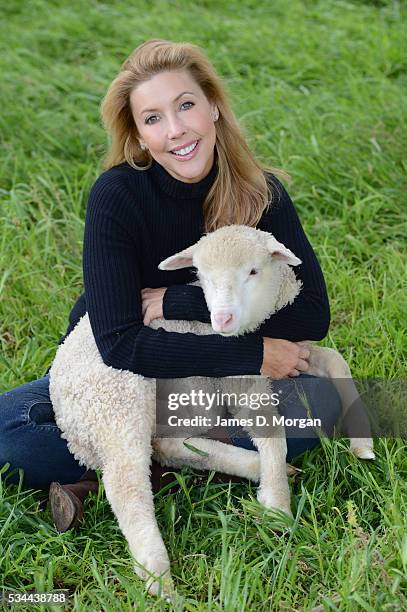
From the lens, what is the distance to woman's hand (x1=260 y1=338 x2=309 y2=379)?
117 inches

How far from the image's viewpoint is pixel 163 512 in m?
2.98

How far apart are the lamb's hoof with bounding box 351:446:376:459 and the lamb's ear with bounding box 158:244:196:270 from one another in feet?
2.92

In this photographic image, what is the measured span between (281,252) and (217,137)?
66 cm

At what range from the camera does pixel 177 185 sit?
3.12 metres

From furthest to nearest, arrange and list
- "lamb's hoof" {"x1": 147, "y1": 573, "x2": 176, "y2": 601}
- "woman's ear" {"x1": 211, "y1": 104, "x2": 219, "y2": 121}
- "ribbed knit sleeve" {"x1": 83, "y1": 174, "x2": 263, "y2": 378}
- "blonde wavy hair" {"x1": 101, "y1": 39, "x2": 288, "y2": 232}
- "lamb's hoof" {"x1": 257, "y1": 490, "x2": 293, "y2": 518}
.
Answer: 1. "woman's ear" {"x1": 211, "y1": 104, "x2": 219, "y2": 121}
2. "blonde wavy hair" {"x1": 101, "y1": 39, "x2": 288, "y2": 232}
3. "ribbed knit sleeve" {"x1": 83, "y1": 174, "x2": 263, "y2": 378}
4. "lamb's hoof" {"x1": 257, "y1": 490, "x2": 293, "y2": 518}
5. "lamb's hoof" {"x1": 147, "y1": 573, "x2": 176, "y2": 601}

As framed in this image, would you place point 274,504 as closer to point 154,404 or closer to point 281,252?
point 154,404

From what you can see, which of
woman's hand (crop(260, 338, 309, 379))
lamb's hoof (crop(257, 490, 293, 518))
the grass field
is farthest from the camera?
woman's hand (crop(260, 338, 309, 379))

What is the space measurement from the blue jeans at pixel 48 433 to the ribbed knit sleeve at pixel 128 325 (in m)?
0.25

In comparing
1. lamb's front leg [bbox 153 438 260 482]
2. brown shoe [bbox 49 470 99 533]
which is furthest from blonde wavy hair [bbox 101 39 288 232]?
brown shoe [bbox 49 470 99 533]

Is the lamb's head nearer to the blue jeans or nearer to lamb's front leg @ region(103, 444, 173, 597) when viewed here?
the blue jeans

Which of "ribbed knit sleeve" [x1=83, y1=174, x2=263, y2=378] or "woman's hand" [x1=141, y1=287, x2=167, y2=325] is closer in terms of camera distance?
"ribbed knit sleeve" [x1=83, y1=174, x2=263, y2=378]

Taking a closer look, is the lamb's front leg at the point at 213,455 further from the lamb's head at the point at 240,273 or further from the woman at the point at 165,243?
the lamb's head at the point at 240,273

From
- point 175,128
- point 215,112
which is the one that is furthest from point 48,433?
point 215,112

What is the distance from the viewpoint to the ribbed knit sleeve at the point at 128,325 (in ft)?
9.43
